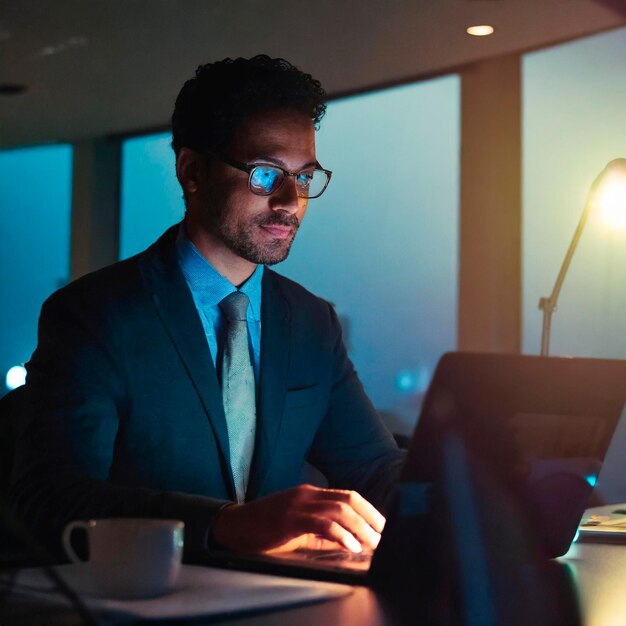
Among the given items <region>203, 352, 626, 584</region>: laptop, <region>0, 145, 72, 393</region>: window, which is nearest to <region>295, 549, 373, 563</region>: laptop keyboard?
<region>203, 352, 626, 584</region>: laptop

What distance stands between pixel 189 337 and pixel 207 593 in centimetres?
79

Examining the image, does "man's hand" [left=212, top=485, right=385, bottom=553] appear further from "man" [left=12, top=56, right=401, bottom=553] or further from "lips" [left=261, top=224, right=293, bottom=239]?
"lips" [left=261, top=224, right=293, bottom=239]

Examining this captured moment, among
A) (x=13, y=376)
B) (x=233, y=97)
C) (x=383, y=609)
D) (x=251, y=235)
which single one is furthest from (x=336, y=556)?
(x=13, y=376)

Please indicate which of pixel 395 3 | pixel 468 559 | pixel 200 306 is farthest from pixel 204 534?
pixel 395 3

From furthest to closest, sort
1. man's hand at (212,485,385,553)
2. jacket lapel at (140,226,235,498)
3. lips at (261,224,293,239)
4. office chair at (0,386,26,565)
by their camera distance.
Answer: lips at (261,224,293,239)
jacket lapel at (140,226,235,498)
office chair at (0,386,26,565)
man's hand at (212,485,385,553)

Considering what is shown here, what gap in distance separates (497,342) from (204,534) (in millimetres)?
4135

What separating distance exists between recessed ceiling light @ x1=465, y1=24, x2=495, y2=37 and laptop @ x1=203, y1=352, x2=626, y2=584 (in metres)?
3.84

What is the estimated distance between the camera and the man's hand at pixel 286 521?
1.10 m

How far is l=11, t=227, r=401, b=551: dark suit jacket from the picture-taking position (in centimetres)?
137

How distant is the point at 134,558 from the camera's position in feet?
2.93

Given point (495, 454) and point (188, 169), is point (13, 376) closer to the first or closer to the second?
point (188, 169)

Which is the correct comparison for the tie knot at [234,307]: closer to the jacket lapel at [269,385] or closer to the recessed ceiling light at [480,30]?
the jacket lapel at [269,385]

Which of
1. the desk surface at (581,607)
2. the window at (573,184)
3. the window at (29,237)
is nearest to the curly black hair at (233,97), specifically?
the desk surface at (581,607)

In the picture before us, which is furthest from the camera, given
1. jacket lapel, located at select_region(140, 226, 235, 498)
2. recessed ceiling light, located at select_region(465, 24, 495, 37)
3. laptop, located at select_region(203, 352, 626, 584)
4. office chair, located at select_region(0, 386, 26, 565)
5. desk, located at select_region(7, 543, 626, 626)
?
recessed ceiling light, located at select_region(465, 24, 495, 37)
